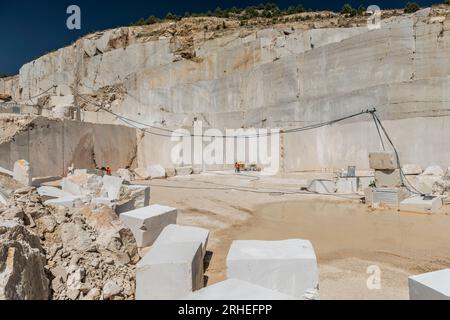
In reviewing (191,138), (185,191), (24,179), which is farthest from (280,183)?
(24,179)

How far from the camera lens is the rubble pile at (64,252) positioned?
255 cm

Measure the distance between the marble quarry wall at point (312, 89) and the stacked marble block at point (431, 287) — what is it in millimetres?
11778

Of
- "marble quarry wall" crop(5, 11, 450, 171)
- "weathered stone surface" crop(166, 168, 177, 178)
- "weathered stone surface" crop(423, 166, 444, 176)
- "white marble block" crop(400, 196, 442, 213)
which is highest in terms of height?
"marble quarry wall" crop(5, 11, 450, 171)

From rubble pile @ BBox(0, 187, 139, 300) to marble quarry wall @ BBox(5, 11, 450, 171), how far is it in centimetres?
1242

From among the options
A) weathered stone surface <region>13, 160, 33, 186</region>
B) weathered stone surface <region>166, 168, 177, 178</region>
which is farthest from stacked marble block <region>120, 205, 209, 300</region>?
weathered stone surface <region>166, 168, 177, 178</region>

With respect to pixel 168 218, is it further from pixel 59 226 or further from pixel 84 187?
pixel 84 187

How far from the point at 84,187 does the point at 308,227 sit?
4654 mm

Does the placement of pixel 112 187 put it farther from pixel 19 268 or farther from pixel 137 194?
pixel 19 268

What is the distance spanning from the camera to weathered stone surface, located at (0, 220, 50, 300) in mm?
2268

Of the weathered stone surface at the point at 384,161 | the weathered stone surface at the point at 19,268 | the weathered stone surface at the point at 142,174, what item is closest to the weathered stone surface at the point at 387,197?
the weathered stone surface at the point at 384,161

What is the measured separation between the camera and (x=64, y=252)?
3.46 meters

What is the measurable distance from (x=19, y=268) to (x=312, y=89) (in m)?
17.8

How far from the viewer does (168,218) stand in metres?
5.36

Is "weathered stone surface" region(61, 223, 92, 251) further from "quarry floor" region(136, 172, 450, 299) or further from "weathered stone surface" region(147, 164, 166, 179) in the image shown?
"weathered stone surface" region(147, 164, 166, 179)
